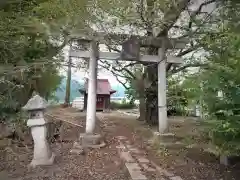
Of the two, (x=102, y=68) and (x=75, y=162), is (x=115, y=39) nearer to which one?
(x=102, y=68)

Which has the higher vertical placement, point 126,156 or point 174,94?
point 174,94

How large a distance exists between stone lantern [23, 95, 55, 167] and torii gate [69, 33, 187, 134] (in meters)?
1.73

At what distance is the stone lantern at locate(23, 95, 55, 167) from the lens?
18.8 ft

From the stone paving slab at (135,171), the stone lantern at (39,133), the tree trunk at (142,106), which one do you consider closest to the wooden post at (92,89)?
the stone lantern at (39,133)

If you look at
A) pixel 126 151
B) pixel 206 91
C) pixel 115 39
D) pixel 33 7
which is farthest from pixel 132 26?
pixel 206 91

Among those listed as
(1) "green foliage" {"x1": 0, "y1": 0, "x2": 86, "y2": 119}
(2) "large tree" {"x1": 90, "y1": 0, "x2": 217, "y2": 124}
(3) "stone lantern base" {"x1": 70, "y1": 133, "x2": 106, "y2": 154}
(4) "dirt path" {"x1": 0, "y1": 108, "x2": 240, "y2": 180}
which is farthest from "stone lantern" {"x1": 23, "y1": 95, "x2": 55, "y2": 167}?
(2) "large tree" {"x1": 90, "y1": 0, "x2": 217, "y2": 124}

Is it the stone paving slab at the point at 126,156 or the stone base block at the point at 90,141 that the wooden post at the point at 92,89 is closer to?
the stone base block at the point at 90,141

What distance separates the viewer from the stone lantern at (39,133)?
18.8ft

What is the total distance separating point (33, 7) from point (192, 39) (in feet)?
13.1

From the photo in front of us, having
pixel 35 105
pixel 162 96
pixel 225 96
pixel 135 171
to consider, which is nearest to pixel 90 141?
pixel 35 105

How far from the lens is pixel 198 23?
7.54m

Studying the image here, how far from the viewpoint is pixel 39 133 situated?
19.1 ft

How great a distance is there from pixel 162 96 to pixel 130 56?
1222 millimetres

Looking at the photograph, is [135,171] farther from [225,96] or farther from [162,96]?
[162,96]
